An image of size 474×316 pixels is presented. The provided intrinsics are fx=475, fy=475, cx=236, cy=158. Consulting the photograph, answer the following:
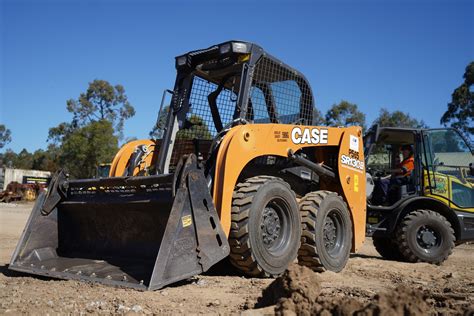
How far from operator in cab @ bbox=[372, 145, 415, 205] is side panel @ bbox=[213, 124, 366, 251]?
1.71 meters

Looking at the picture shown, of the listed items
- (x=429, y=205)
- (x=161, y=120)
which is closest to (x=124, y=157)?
(x=161, y=120)

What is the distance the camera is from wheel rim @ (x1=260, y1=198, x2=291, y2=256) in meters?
5.16

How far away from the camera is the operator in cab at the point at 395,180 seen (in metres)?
8.55

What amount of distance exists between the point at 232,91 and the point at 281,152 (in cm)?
103

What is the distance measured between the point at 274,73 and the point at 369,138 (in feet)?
10.6

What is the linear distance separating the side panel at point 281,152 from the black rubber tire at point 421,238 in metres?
1.34

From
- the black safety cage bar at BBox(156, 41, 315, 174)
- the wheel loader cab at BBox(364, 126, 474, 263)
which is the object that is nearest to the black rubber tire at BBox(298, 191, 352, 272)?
the black safety cage bar at BBox(156, 41, 315, 174)

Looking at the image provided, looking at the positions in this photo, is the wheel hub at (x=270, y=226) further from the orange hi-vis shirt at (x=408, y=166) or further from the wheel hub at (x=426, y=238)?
the orange hi-vis shirt at (x=408, y=166)

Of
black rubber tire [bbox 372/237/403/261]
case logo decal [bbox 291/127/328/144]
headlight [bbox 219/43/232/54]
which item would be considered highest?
headlight [bbox 219/43/232/54]

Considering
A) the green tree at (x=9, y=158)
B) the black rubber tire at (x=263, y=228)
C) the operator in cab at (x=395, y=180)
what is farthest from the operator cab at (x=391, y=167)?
the green tree at (x=9, y=158)

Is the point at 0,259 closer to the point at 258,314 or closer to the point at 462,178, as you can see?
the point at 258,314

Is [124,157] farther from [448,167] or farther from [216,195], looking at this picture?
[448,167]

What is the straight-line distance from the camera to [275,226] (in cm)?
531

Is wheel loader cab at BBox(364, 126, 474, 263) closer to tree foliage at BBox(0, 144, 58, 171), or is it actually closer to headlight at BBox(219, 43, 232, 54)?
headlight at BBox(219, 43, 232, 54)
